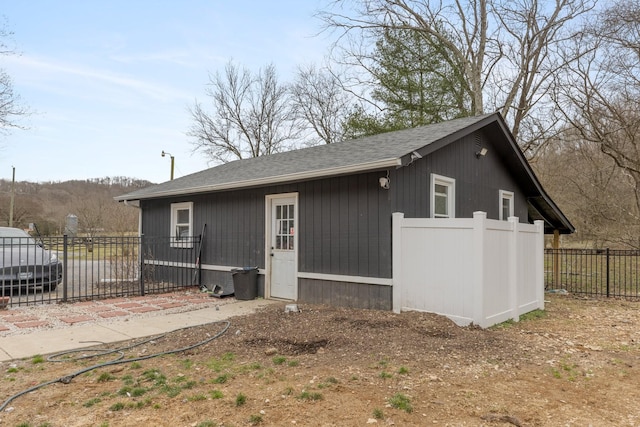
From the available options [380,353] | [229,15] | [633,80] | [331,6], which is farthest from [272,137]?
[380,353]

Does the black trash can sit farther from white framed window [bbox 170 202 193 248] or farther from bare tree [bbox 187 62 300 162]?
bare tree [bbox 187 62 300 162]

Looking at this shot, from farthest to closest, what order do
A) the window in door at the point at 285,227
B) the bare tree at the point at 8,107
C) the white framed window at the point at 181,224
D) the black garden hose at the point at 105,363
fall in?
the bare tree at the point at 8,107 → the white framed window at the point at 181,224 → the window in door at the point at 285,227 → the black garden hose at the point at 105,363

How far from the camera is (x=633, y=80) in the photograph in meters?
12.7

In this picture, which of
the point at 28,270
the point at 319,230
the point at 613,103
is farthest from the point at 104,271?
the point at 613,103

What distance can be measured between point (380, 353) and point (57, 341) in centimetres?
393

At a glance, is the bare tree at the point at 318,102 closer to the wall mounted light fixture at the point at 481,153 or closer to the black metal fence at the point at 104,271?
the black metal fence at the point at 104,271

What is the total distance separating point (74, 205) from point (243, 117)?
1257 centimetres

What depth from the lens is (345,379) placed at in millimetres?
3717

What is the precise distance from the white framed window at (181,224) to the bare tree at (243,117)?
666 inches

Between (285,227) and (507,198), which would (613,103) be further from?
(285,227)

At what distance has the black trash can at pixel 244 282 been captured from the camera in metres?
8.30

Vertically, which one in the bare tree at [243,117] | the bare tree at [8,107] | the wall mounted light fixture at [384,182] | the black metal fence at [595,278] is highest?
the bare tree at [243,117]

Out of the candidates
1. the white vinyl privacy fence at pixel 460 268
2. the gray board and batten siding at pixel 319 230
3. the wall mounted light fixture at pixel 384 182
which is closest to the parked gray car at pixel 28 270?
the gray board and batten siding at pixel 319 230

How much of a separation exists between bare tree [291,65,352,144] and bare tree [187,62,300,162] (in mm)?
1115
